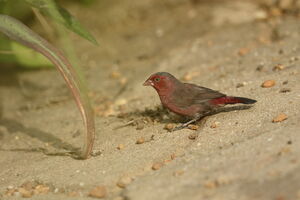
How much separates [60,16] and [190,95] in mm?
1307

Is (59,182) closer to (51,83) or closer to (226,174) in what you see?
(226,174)

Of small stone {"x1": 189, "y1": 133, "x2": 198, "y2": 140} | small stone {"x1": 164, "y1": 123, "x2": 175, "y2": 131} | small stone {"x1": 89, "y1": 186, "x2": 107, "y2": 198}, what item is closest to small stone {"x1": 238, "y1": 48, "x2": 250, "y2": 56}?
small stone {"x1": 164, "y1": 123, "x2": 175, "y2": 131}

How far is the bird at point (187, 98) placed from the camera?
445cm

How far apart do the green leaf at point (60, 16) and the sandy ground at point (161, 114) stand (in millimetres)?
938

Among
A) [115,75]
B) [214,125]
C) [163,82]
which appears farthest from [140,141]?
[115,75]

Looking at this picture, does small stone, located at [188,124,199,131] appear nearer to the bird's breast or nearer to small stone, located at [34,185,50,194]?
the bird's breast

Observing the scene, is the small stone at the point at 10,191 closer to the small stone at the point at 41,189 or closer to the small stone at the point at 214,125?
the small stone at the point at 41,189

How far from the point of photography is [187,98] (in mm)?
4609

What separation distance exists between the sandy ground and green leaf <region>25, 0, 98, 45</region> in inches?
36.9

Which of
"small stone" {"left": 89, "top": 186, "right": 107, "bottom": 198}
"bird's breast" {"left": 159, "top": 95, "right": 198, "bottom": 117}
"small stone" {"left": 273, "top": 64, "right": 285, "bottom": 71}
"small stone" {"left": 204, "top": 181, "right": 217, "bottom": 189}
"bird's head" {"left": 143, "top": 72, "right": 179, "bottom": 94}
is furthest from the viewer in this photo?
"small stone" {"left": 273, "top": 64, "right": 285, "bottom": 71}

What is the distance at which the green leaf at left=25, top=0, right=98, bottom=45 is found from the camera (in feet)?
13.8

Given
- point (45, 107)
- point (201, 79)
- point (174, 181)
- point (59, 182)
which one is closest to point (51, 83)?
point (45, 107)

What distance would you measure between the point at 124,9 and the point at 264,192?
5.82 m

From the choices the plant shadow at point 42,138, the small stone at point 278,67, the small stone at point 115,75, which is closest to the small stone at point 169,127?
the plant shadow at point 42,138
